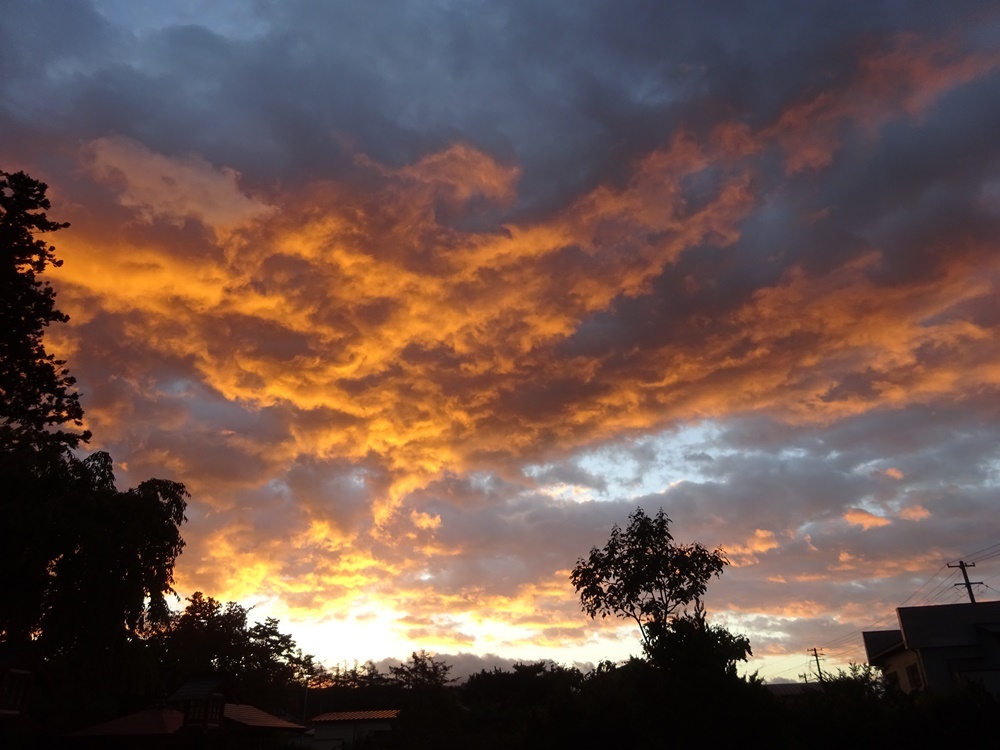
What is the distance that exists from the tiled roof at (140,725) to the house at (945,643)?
42802mm

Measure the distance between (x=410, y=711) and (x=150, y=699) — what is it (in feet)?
98.3

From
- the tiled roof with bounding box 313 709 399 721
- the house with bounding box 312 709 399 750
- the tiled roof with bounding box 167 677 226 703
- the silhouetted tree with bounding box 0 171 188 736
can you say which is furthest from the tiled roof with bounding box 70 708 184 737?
the tiled roof with bounding box 313 709 399 721

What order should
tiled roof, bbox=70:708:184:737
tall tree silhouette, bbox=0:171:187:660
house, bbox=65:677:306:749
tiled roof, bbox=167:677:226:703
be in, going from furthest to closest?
tiled roof, bbox=167:677:226:703
house, bbox=65:677:306:749
tiled roof, bbox=70:708:184:737
tall tree silhouette, bbox=0:171:187:660

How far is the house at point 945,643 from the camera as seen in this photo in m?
44.5

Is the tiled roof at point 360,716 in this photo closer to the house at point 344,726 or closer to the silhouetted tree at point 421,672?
the house at point 344,726

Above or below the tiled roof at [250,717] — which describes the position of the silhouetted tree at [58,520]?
above

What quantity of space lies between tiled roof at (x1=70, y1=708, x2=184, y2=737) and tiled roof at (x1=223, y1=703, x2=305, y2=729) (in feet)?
11.1

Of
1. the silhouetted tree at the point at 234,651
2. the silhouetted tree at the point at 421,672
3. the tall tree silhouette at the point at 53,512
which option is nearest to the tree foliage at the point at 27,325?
the tall tree silhouette at the point at 53,512

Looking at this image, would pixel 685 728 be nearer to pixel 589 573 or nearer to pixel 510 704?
pixel 589 573

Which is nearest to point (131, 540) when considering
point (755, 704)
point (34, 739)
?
point (34, 739)

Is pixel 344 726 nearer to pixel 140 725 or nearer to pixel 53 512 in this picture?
pixel 140 725

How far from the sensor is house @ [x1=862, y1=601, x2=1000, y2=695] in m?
44.5

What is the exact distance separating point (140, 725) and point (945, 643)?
48.7 meters

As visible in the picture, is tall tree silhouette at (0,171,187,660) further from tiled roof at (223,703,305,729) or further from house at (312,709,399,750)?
house at (312,709,399,750)
